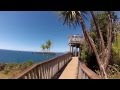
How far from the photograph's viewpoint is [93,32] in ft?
40.9

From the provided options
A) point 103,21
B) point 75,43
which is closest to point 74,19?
point 103,21
